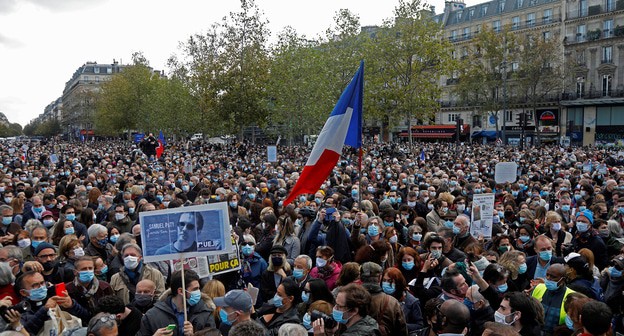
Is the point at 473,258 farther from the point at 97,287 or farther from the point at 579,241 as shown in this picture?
the point at 97,287

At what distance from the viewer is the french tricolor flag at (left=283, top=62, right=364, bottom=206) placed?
8.33 m

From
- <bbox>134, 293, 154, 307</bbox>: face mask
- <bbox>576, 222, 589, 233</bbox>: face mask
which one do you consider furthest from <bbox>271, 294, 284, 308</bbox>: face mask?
<bbox>576, 222, 589, 233</bbox>: face mask

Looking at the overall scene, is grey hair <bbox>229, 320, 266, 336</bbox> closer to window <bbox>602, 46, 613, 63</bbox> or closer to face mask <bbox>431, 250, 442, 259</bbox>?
face mask <bbox>431, 250, 442, 259</bbox>

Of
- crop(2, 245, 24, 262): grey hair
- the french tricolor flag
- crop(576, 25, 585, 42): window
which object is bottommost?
crop(2, 245, 24, 262): grey hair

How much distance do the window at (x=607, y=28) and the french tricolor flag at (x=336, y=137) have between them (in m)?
51.7

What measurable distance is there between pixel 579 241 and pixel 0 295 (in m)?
7.30

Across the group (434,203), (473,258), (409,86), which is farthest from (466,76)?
(473,258)

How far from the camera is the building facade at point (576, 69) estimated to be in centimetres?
5094

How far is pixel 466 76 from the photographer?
50594mm

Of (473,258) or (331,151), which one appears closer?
(473,258)

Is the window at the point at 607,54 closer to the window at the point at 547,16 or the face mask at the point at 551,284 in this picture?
the window at the point at 547,16

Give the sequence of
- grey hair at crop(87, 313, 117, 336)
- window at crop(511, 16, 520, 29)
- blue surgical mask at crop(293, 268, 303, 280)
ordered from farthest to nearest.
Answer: window at crop(511, 16, 520, 29)
blue surgical mask at crop(293, 268, 303, 280)
grey hair at crop(87, 313, 117, 336)

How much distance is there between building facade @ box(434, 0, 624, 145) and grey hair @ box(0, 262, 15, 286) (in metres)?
48.0

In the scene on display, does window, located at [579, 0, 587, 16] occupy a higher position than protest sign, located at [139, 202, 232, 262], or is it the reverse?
window, located at [579, 0, 587, 16]
